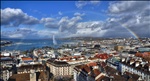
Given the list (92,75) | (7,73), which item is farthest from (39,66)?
(92,75)

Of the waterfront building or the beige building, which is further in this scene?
the beige building

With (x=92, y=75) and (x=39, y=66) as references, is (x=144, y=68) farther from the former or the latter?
(x=39, y=66)

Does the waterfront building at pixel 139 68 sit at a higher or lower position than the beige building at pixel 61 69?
higher

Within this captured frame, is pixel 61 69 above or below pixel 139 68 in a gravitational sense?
below

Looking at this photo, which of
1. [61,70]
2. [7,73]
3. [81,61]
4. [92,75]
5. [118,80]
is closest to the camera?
[118,80]

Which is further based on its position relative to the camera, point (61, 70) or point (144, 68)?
point (61, 70)

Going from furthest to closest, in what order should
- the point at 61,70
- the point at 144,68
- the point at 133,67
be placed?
the point at 61,70
the point at 133,67
the point at 144,68

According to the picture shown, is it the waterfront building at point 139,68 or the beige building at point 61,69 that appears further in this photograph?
the beige building at point 61,69

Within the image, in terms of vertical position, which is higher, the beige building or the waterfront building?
the waterfront building

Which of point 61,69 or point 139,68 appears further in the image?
point 61,69
